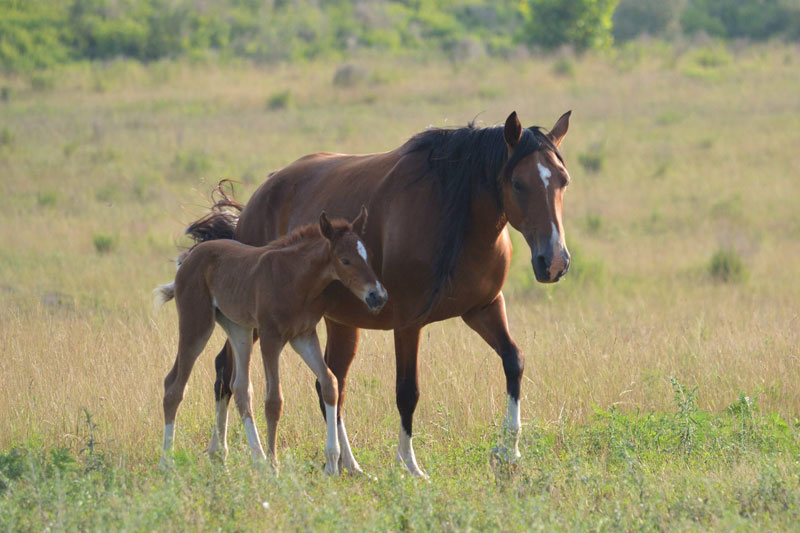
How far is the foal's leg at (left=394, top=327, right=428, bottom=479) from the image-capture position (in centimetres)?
579

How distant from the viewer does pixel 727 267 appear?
12188mm

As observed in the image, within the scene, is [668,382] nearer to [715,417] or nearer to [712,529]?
[715,417]

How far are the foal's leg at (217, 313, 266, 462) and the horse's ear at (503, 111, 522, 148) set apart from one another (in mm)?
1922

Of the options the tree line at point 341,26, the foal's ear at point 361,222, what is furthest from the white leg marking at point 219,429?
the tree line at point 341,26

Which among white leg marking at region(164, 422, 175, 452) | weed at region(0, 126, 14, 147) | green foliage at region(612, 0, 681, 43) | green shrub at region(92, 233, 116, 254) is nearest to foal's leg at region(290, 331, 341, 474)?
white leg marking at region(164, 422, 175, 452)

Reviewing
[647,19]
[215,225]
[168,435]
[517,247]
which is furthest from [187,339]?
[647,19]

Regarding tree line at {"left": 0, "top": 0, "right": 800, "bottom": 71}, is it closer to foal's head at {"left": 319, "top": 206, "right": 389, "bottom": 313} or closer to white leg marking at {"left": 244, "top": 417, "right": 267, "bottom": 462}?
white leg marking at {"left": 244, "top": 417, "right": 267, "bottom": 462}

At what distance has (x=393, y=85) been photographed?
26.4 meters

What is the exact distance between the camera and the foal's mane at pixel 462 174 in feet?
17.8

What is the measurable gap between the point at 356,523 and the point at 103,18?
35.2 meters

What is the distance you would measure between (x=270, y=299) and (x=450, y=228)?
1.05 metres

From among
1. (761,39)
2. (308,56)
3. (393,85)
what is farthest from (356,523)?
(761,39)

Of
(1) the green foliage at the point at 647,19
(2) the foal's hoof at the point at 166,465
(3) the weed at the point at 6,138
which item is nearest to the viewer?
(2) the foal's hoof at the point at 166,465

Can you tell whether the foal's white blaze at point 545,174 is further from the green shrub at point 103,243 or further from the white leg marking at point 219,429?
the green shrub at point 103,243
